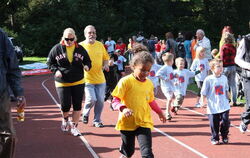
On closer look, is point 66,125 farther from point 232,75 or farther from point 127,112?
point 232,75

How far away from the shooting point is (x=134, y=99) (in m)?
5.48

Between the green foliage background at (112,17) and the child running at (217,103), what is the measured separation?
35262mm

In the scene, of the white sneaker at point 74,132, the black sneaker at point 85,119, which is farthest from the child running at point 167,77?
the white sneaker at point 74,132

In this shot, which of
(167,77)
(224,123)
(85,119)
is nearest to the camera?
(224,123)

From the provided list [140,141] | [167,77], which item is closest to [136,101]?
[140,141]

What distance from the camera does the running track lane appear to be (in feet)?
23.0

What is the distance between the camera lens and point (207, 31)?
180ft

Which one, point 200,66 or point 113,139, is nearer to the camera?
point 113,139

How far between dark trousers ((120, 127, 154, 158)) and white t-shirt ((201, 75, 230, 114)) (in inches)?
90.7

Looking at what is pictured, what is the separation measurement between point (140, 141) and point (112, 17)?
3971cm

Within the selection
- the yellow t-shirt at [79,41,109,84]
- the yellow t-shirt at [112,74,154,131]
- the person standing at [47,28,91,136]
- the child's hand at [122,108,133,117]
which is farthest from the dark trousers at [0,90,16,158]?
the yellow t-shirt at [79,41,109,84]

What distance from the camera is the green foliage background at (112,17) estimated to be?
42719mm

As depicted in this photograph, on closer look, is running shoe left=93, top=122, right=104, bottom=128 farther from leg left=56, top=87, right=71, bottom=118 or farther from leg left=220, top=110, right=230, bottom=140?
leg left=220, top=110, right=230, bottom=140

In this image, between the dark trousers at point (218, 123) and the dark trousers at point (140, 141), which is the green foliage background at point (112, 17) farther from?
the dark trousers at point (140, 141)
